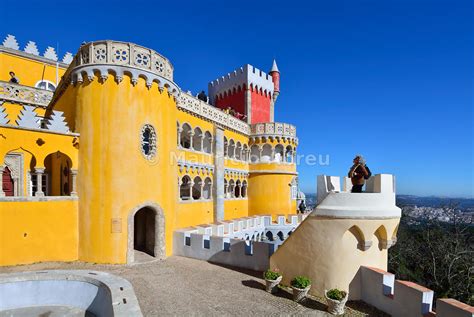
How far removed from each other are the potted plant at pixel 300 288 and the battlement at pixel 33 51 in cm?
2302

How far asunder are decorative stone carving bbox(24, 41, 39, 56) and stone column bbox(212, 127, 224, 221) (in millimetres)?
14712

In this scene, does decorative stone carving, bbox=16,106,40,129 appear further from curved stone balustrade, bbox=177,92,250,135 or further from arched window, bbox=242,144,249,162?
arched window, bbox=242,144,249,162

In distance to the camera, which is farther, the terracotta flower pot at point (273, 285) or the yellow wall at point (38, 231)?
the yellow wall at point (38, 231)

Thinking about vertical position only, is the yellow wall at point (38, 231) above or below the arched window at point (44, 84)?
below

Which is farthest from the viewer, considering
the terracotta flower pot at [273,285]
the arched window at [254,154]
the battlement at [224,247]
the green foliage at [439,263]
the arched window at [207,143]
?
the arched window at [254,154]

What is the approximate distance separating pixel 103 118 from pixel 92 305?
7.58 metres

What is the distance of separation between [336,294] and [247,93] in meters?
21.7

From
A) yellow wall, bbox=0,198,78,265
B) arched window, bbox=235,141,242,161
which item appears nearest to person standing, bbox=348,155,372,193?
yellow wall, bbox=0,198,78,265

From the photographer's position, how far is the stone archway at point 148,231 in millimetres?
12734

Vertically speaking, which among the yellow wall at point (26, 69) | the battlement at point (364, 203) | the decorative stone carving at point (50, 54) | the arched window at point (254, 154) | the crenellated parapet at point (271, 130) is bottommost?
the battlement at point (364, 203)

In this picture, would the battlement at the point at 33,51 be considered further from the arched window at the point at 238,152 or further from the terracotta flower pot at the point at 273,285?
the terracotta flower pot at the point at 273,285

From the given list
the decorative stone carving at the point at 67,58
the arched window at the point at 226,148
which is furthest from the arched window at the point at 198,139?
the decorative stone carving at the point at 67,58

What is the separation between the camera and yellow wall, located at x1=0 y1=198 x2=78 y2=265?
442 inches

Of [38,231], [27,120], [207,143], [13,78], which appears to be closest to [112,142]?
[27,120]
